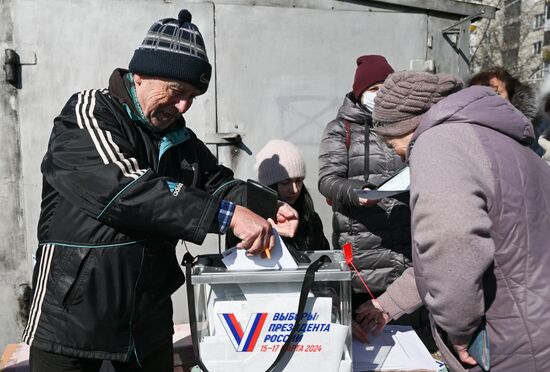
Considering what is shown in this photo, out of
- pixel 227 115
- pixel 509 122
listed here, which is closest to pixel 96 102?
pixel 509 122

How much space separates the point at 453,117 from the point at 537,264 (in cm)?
44

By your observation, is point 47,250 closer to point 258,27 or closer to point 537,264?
point 537,264

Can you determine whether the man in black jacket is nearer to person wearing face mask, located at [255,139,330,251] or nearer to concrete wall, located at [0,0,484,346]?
person wearing face mask, located at [255,139,330,251]

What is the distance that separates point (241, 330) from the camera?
142 cm

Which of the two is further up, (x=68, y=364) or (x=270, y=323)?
(x=270, y=323)

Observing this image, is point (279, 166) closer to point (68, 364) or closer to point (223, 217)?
point (223, 217)

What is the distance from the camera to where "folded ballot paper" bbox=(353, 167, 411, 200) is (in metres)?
1.98

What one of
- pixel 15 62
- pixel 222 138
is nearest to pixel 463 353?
pixel 222 138

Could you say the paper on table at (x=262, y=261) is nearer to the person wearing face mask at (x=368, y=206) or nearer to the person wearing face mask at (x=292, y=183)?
the person wearing face mask at (x=292, y=183)

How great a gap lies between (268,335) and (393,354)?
609mm

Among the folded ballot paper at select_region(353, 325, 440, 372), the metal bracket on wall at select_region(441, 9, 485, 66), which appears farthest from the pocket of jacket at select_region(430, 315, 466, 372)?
the metal bracket on wall at select_region(441, 9, 485, 66)

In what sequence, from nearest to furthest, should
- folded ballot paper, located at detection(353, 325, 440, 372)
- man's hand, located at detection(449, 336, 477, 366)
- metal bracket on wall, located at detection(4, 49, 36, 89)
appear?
man's hand, located at detection(449, 336, 477, 366) < folded ballot paper, located at detection(353, 325, 440, 372) < metal bracket on wall, located at detection(4, 49, 36, 89)

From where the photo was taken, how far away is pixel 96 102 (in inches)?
62.8

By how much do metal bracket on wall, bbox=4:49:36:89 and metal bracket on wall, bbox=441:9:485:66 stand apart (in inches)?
120
